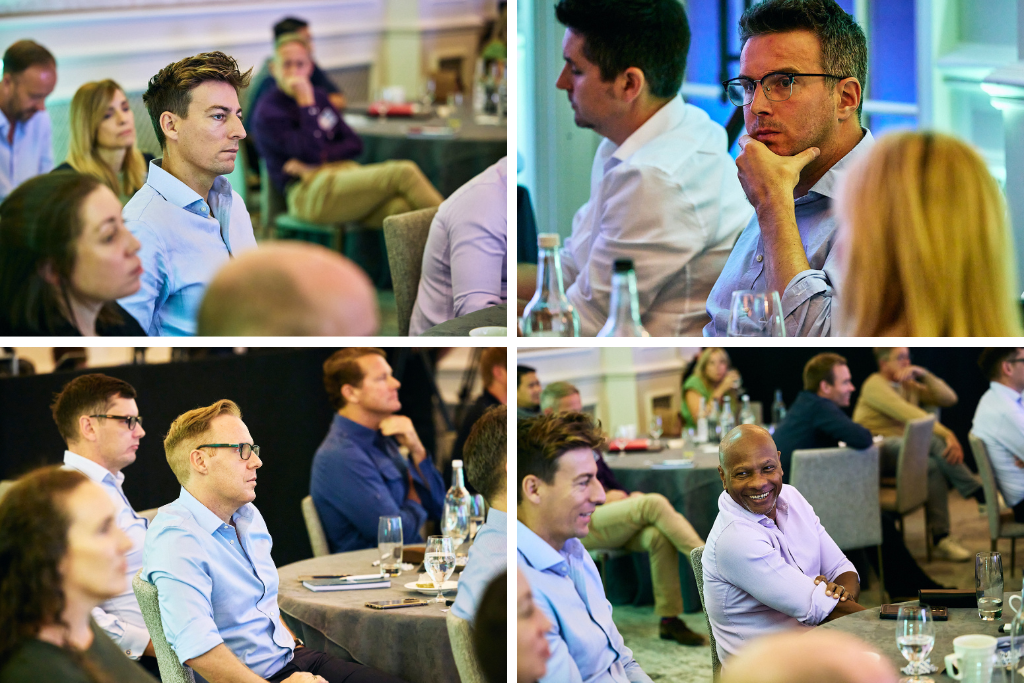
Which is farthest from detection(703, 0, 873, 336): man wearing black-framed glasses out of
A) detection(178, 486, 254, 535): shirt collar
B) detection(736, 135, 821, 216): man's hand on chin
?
detection(178, 486, 254, 535): shirt collar

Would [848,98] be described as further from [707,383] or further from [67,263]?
[707,383]

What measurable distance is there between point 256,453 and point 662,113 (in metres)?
1.31

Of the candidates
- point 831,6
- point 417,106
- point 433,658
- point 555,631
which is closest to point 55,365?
point 433,658

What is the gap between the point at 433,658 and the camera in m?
2.49

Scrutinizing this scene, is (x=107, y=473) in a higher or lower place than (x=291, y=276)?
lower

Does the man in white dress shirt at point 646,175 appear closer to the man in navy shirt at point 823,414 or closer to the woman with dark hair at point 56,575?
the woman with dark hair at point 56,575

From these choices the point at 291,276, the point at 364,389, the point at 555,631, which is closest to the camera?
the point at 291,276

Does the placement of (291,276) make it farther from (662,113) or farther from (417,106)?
(417,106)

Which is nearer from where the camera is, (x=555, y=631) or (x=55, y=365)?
(x=555, y=631)

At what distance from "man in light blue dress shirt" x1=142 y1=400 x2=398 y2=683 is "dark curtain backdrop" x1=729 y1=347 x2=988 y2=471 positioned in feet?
6.61

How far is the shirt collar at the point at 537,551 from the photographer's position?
238 centimetres

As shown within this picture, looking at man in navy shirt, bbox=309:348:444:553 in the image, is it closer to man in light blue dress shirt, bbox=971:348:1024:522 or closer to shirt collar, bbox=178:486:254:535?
shirt collar, bbox=178:486:254:535

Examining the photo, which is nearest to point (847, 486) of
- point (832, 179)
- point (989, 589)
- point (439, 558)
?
point (989, 589)

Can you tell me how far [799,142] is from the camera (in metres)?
2.35
